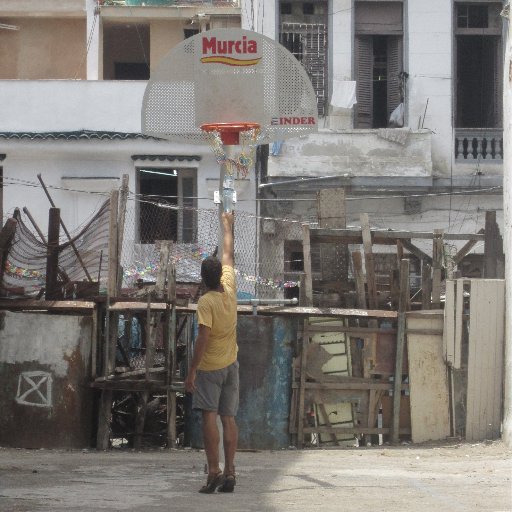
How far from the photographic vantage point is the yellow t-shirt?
32.4 ft

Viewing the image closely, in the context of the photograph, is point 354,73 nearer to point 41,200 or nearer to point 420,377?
point 41,200

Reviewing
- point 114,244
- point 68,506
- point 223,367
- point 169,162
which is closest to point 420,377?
point 114,244

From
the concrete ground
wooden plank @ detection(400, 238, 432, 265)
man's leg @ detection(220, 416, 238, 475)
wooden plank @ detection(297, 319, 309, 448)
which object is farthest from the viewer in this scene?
wooden plank @ detection(400, 238, 432, 265)

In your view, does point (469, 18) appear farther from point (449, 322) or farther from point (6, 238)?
point (6, 238)

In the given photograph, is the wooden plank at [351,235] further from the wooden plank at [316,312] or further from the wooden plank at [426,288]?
the wooden plank at [316,312]

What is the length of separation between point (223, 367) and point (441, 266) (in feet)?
22.6

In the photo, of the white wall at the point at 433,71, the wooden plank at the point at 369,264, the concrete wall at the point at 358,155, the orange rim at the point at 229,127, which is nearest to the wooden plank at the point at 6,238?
the orange rim at the point at 229,127

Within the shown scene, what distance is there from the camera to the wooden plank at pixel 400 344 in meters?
15.8

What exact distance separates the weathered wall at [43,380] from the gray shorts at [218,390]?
16.5ft

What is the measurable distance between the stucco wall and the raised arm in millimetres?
18174

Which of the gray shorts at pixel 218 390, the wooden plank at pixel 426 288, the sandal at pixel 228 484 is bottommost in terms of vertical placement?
the sandal at pixel 228 484

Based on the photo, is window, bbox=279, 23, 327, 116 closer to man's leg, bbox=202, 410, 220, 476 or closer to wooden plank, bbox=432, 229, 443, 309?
wooden plank, bbox=432, 229, 443, 309

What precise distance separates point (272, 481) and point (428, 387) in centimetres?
530

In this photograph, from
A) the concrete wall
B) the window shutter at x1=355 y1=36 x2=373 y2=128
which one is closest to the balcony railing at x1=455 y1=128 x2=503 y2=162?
the concrete wall
